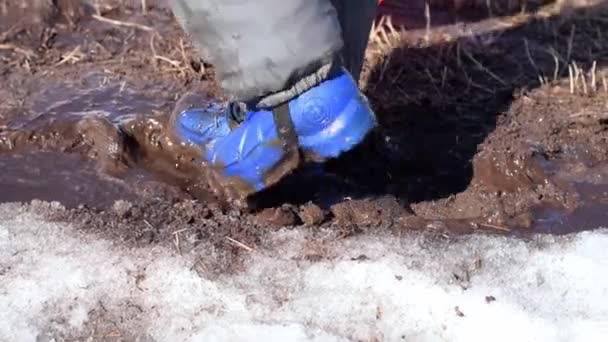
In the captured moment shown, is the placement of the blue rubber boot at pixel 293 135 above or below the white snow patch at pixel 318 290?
above

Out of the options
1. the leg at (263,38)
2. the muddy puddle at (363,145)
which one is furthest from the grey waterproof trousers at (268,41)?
the muddy puddle at (363,145)

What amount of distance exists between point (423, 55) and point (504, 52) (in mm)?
264

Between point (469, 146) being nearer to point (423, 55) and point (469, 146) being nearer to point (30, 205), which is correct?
point (423, 55)

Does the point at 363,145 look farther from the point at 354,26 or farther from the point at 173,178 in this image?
the point at 173,178

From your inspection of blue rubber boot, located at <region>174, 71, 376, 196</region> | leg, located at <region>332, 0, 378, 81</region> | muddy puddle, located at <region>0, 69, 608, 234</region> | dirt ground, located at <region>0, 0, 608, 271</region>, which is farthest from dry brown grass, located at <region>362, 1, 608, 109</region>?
blue rubber boot, located at <region>174, 71, 376, 196</region>

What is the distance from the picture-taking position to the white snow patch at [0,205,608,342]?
2.30 m

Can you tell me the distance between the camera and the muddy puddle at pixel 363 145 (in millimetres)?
2684

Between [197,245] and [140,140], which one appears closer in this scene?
[197,245]

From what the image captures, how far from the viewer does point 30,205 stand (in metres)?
2.70

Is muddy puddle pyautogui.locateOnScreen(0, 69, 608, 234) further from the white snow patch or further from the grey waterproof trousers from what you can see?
the grey waterproof trousers

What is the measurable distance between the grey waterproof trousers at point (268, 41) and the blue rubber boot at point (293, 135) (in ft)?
0.14

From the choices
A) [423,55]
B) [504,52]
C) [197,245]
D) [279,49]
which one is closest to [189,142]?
[197,245]

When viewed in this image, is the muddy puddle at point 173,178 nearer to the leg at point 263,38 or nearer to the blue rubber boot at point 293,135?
the blue rubber boot at point 293,135

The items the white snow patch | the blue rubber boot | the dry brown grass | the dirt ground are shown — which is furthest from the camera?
the dry brown grass
